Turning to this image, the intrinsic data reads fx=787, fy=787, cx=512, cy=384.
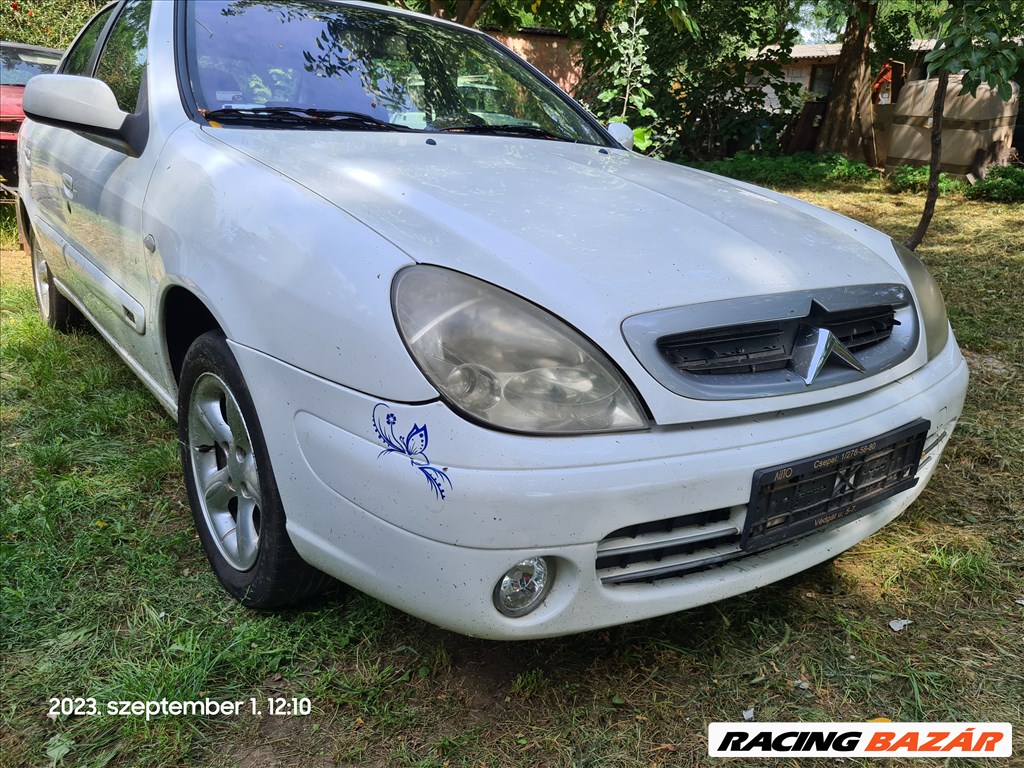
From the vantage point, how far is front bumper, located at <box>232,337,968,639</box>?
4.43ft

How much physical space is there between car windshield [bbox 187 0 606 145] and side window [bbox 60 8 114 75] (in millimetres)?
1229

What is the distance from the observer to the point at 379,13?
2.86 meters

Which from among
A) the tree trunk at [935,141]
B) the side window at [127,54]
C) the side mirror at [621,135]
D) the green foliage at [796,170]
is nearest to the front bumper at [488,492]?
the side window at [127,54]

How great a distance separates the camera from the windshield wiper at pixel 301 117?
218 centimetres

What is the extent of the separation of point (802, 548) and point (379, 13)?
2.33 meters

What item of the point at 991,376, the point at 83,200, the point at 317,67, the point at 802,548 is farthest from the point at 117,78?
the point at 991,376

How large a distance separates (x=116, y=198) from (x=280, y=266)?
107 centimetres

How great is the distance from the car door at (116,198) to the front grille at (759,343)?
58.5 inches

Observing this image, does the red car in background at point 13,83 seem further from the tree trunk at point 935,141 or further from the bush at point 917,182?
the bush at point 917,182

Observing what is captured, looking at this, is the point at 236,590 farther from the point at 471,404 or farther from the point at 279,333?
the point at 471,404

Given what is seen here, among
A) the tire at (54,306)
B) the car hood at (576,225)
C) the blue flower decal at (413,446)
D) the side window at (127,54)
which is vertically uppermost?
the side window at (127,54)

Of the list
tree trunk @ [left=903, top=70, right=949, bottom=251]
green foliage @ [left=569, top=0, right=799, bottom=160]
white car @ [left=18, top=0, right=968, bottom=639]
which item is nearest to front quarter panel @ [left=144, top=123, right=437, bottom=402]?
white car @ [left=18, top=0, right=968, bottom=639]

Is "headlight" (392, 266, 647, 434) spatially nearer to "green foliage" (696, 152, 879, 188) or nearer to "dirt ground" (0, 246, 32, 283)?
"dirt ground" (0, 246, 32, 283)

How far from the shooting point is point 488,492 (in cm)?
133
